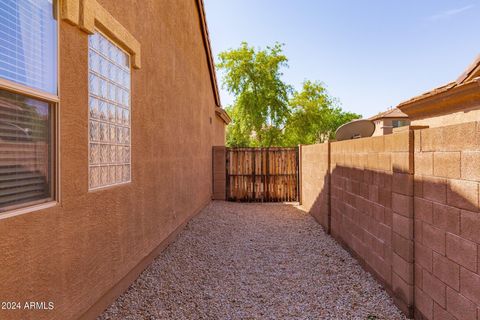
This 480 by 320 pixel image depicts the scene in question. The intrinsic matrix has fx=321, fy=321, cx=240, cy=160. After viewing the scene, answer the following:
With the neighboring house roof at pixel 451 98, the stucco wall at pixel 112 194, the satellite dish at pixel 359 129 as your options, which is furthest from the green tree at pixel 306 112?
the stucco wall at pixel 112 194

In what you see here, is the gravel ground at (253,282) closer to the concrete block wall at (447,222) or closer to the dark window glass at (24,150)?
the concrete block wall at (447,222)

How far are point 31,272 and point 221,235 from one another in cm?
575

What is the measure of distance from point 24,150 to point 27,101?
0.40 meters

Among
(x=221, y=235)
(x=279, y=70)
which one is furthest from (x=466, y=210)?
(x=279, y=70)

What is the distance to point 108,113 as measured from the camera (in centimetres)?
409

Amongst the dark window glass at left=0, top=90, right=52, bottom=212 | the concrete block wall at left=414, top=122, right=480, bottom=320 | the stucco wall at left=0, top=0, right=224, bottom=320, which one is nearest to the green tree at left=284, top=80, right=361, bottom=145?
the stucco wall at left=0, top=0, right=224, bottom=320

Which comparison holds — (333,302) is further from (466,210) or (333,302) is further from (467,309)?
(466,210)

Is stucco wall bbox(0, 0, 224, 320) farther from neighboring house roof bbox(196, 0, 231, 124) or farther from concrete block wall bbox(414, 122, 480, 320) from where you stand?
concrete block wall bbox(414, 122, 480, 320)

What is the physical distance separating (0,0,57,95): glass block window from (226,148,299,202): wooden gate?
11320 millimetres

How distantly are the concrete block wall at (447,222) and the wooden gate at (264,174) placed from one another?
10216 millimetres

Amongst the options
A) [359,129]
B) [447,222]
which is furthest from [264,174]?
[447,222]

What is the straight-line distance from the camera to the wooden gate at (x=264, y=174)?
13898 mm

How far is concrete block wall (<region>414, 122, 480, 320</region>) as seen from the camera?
8.59 feet

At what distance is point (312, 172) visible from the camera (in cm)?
1082
